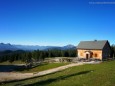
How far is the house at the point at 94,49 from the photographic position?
71.4 metres

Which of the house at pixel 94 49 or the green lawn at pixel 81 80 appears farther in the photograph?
the house at pixel 94 49

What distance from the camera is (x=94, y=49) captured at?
7300 cm

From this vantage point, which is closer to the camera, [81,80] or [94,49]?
[81,80]

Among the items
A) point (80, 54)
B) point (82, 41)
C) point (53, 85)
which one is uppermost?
point (82, 41)

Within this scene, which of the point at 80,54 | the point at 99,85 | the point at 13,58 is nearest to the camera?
the point at 99,85

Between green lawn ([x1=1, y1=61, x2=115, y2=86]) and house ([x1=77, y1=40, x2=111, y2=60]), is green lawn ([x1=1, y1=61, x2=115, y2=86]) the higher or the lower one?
the lower one

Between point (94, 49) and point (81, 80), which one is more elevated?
point (94, 49)

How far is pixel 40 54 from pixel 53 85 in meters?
107

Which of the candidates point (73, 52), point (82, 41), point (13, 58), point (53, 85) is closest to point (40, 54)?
point (73, 52)

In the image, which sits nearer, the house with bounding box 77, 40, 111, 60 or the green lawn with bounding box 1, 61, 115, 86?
the green lawn with bounding box 1, 61, 115, 86

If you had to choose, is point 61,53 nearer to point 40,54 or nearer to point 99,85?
point 40,54

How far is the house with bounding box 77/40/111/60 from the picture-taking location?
71.4m

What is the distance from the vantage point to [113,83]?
21578 millimetres

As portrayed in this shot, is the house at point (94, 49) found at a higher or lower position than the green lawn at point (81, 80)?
higher
